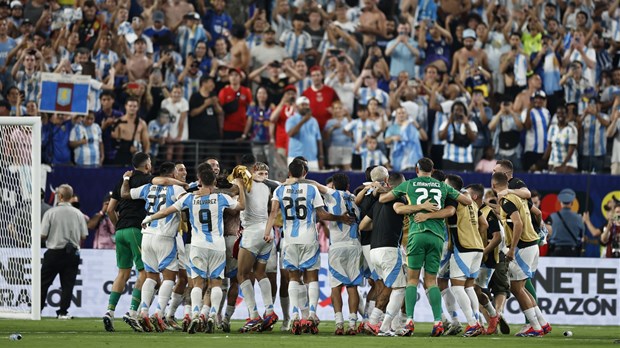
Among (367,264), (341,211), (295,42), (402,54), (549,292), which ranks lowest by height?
(549,292)

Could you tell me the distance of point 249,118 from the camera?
26297 mm

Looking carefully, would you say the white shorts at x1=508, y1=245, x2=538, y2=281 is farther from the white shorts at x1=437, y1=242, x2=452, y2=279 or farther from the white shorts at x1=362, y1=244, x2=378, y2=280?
the white shorts at x1=362, y1=244, x2=378, y2=280

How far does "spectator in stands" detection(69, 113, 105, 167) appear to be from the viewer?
25125 millimetres

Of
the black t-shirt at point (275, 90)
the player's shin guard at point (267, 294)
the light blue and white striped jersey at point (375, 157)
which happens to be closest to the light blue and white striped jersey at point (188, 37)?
the black t-shirt at point (275, 90)

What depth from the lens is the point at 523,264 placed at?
736 inches

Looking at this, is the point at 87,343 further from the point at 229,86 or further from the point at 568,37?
the point at 568,37

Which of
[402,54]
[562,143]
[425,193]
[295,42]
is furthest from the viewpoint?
[295,42]

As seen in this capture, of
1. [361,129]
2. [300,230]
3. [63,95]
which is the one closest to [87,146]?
[63,95]

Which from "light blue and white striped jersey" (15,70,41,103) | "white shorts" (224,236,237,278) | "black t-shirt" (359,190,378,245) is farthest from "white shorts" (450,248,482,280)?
"light blue and white striped jersey" (15,70,41,103)

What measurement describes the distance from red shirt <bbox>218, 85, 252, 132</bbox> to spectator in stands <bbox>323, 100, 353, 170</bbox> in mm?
1705

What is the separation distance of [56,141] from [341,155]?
224 inches

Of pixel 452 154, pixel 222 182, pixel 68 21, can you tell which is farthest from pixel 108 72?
pixel 222 182

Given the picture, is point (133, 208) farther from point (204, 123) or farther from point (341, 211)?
point (204, 123)

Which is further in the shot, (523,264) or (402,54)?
(402,54)
